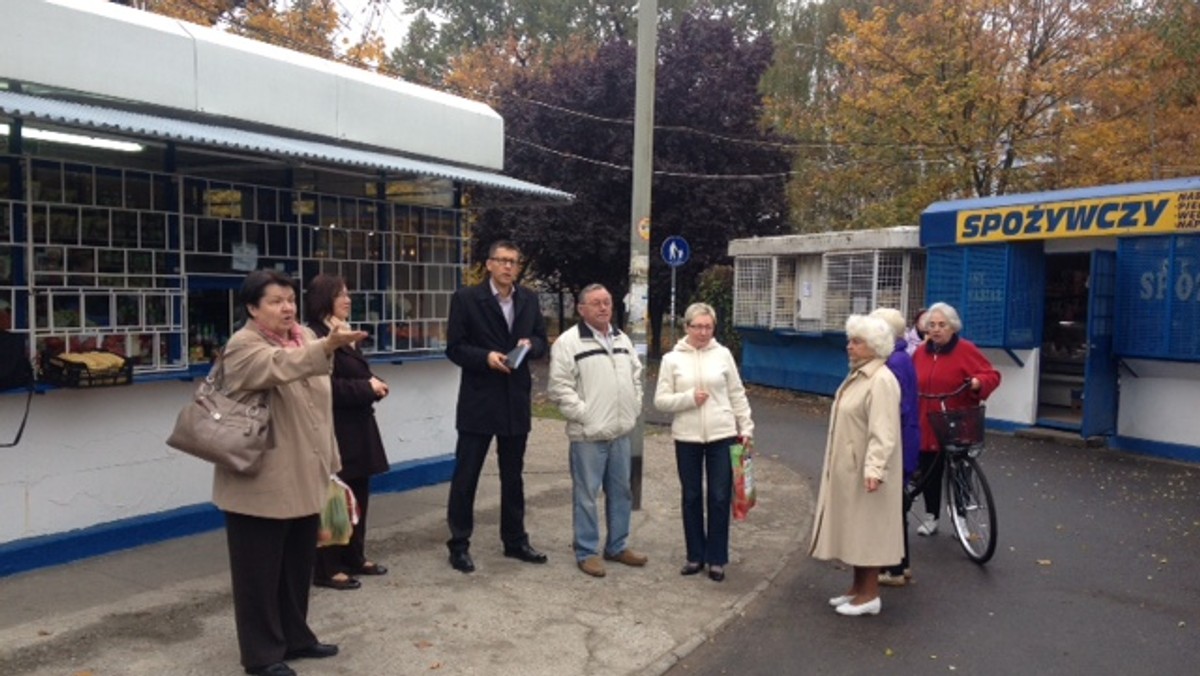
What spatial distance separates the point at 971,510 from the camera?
22.2 ft

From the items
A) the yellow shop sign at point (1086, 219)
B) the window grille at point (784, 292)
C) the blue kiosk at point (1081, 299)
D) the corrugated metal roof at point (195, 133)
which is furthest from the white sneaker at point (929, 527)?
the window grille at point (784, 292)

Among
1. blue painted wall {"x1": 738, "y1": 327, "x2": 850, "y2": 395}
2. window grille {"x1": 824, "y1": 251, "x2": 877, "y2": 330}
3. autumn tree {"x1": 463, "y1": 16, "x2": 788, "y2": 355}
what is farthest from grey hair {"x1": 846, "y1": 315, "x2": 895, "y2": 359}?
autumn tree {"x1": 463, "y1": 16, "x2": 788, "y2": 355}

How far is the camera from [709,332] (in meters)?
6.12

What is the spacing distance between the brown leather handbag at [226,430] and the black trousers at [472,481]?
2100 mm

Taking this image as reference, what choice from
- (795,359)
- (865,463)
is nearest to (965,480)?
(865,463)

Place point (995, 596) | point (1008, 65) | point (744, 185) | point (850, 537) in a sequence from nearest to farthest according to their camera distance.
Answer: point (850, 537)
point (995, 596)
point (1008, 65)
point (744, 185)

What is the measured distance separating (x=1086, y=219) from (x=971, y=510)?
21.7 feet

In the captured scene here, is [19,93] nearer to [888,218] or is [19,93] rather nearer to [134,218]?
[134,218]

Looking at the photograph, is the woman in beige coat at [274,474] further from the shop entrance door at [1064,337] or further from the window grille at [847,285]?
the window grille at [847,285]

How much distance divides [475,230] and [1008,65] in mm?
13983

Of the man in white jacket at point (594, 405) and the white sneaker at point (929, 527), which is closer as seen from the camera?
the man in white jacket at point (594, 405)

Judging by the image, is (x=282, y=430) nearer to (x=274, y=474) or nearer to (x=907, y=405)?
(x=274, y=474)

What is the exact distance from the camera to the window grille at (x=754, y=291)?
18.6 meters

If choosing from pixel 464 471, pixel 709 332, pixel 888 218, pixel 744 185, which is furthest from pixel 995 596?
pixel 744 185
